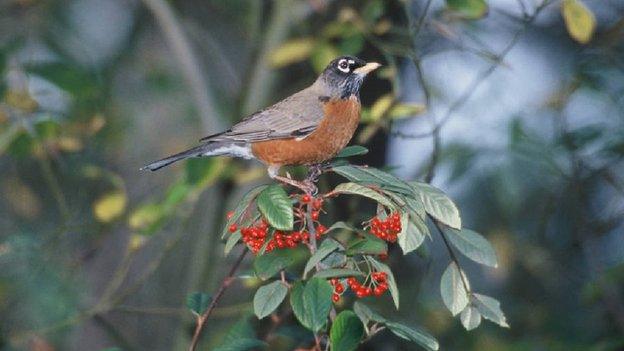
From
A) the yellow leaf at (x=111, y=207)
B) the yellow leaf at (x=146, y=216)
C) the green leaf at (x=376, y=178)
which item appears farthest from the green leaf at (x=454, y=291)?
the yellow leaf at (x=111, y=207)

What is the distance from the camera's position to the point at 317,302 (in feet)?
6.41

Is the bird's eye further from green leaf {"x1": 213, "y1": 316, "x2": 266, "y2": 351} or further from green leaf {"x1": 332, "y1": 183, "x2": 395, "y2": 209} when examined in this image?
green leaf {"x1": 332, "y1": 183, "x2": 395, "y2": 209}

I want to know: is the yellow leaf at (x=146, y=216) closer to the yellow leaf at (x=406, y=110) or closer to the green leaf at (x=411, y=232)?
the yellow leaf at (x=406, y=110)

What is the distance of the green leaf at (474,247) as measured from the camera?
2.30 metres

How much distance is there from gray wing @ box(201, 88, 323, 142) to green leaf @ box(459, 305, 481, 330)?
0.95 m

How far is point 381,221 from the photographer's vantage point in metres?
2.28

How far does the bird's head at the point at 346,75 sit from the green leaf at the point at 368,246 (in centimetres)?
123

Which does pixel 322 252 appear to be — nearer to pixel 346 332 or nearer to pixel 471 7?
pixel 346 332

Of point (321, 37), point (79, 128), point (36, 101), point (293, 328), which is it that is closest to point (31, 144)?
point (36, 101)

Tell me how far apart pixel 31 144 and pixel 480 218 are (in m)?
3.41

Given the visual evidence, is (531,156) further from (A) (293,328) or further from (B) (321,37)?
(A) (293,328)

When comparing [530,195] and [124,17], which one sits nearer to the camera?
[530,195]

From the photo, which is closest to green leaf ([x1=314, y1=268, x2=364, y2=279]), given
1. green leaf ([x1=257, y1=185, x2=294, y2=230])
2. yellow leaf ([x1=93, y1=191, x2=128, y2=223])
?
green leaf ([x1=257, y1=185, x2=294, y2=230])

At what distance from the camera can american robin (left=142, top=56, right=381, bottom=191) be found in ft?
9.56
